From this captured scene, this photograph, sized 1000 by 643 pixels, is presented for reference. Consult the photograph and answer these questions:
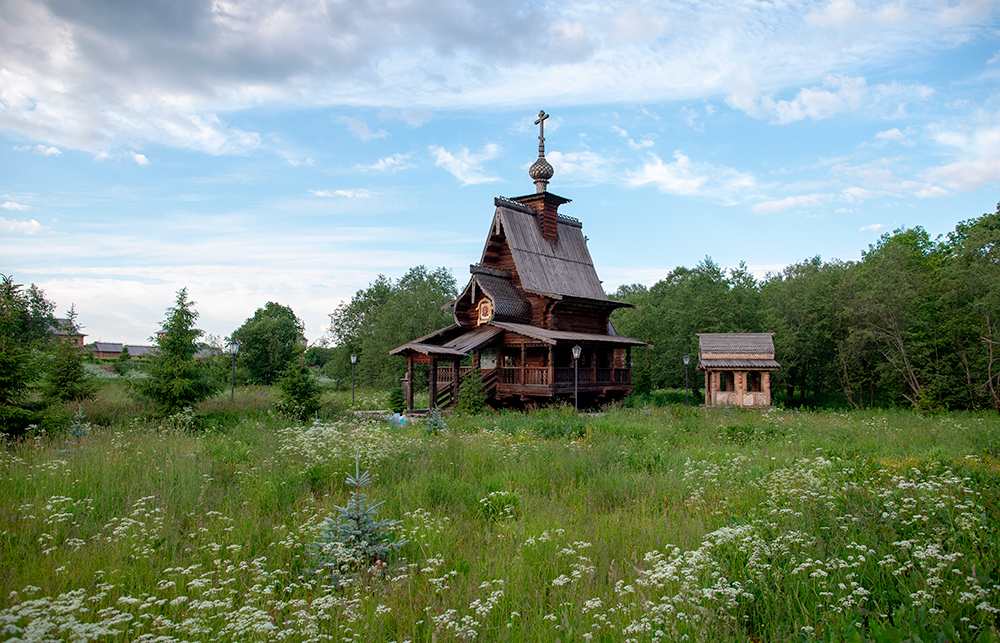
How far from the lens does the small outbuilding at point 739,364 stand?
27750 millimetres

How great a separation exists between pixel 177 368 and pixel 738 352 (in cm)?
2405

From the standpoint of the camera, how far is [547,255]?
2822 centimetres

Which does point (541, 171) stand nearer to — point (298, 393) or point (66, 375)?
point (298, 393)

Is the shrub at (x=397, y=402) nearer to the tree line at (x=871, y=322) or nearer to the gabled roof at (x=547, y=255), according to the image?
the gabled roof at (x=547, y=255)

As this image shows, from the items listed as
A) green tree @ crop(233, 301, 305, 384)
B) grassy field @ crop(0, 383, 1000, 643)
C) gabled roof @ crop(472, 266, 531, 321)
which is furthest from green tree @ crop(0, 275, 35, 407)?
green tree @ crop(233, 301, 305, 384)

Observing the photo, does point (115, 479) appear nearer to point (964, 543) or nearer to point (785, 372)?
point (964, 543)

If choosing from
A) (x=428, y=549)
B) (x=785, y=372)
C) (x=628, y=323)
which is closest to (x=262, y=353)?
(x=628, y=323)

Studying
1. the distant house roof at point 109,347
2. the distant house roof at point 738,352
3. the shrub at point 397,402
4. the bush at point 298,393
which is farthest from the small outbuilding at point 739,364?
the distant house roof at point 109,347

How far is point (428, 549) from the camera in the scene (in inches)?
215

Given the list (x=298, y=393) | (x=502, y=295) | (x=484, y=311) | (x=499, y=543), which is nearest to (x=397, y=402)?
(x=484, y=311)

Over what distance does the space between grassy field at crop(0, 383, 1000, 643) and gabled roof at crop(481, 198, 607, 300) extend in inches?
663

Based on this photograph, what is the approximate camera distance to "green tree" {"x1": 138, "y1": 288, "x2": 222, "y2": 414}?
1482cm

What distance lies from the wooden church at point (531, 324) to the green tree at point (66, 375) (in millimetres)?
10523

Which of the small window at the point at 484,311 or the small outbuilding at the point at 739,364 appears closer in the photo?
the small window at the point at 484,311
